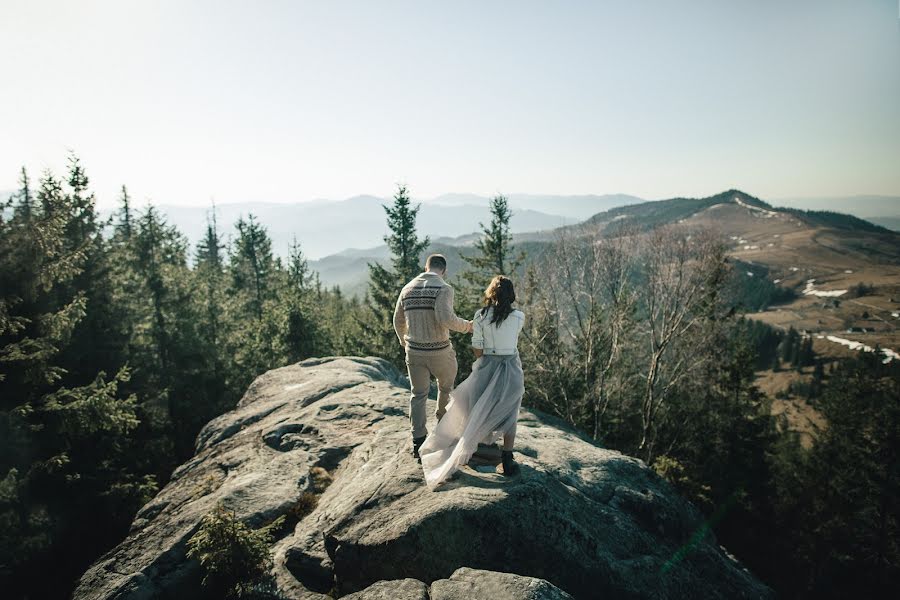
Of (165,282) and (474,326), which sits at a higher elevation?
(474,326)

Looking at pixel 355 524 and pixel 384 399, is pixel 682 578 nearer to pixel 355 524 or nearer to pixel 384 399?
pixel 355 524

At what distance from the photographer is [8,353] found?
35.0ft

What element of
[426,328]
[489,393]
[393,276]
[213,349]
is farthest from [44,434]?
[393,276]

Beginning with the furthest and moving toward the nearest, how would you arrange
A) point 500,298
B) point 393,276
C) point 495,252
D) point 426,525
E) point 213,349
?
point 393,276 < point 495,252 < point 213,349 < point 500,298 < point 426,525

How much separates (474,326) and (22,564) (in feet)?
45.3

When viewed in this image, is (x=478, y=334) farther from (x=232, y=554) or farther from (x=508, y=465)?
(x=232, y=554)

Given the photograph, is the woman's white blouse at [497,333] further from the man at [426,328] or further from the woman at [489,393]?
the man at [426,328]

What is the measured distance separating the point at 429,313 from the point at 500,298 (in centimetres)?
114

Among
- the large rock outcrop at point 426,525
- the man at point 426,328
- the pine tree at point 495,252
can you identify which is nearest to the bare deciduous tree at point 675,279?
the pine tree at point 495,252

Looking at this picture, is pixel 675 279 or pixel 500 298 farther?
pixel 675 279

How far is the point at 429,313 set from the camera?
6301 mm

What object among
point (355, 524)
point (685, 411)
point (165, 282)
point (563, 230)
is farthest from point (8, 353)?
point (685, 411)

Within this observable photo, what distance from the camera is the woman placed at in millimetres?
5844

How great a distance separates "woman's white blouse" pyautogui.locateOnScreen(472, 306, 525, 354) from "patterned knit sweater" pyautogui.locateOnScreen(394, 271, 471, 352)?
29 cm
